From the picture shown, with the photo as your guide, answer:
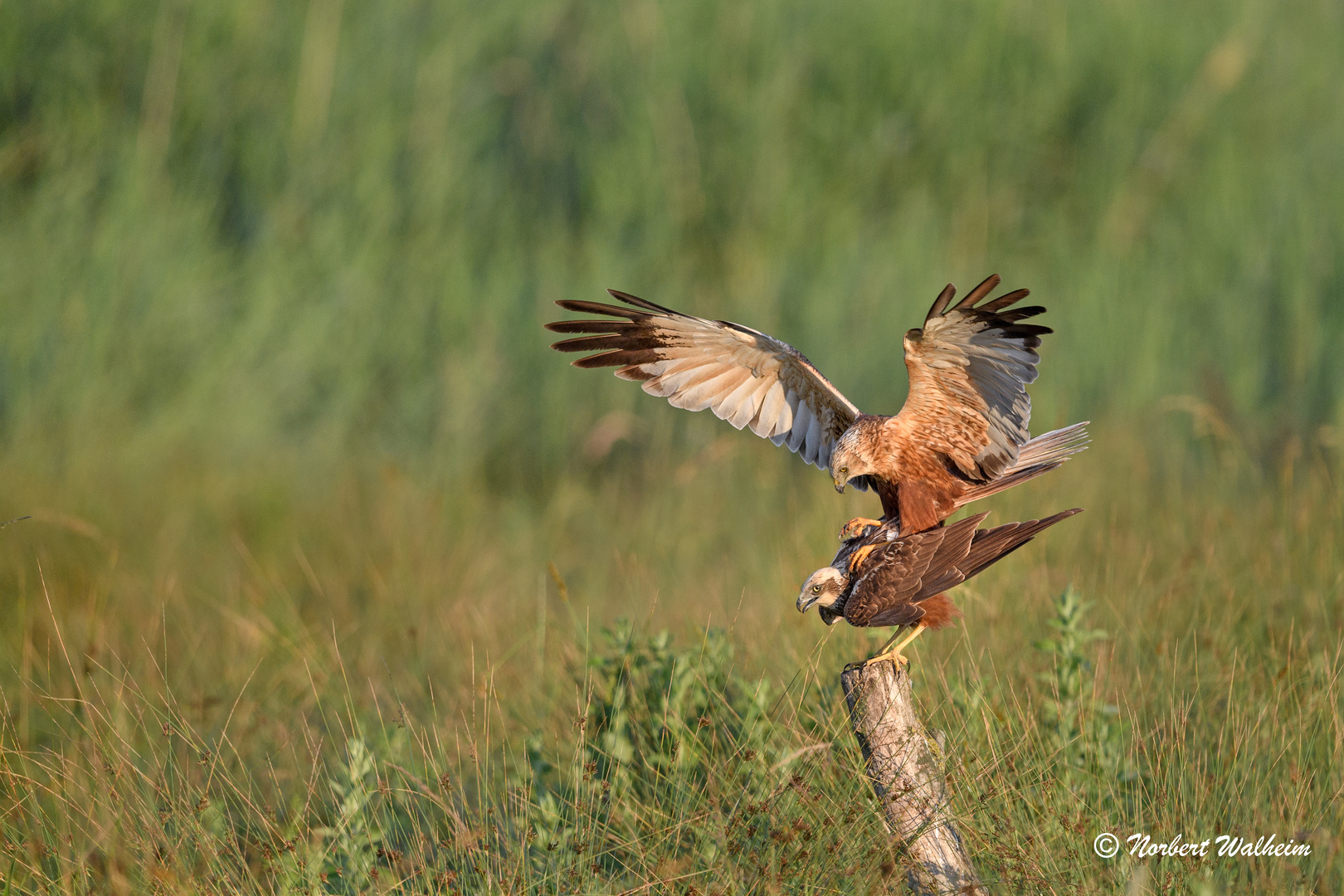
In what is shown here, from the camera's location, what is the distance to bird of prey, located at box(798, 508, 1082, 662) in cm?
255

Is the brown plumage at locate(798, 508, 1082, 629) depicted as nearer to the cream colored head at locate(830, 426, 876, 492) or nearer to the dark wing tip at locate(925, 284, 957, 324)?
the cream colored head at locate(830, 426, 876, 492)

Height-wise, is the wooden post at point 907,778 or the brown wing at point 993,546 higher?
the brown wing at point 993,546

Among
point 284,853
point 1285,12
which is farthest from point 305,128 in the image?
point 1285,12

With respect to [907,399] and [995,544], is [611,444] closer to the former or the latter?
[907,399]

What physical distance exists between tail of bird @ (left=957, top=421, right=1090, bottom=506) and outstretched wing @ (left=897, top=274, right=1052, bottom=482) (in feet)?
0.08

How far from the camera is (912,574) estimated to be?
258 cm

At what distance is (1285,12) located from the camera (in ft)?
33.0

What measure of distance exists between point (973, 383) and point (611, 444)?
462 centimetres

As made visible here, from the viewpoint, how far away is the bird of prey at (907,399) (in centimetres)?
287

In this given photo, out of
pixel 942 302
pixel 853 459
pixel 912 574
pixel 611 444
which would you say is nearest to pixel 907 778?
pixel 912 574

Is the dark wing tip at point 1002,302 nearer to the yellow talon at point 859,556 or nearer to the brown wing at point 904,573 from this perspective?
the brown wing at point 904,573
